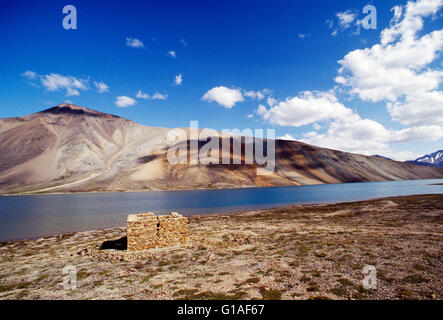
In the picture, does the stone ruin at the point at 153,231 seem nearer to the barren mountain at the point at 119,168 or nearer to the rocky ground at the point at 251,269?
the rocky ground at the point at 251,269

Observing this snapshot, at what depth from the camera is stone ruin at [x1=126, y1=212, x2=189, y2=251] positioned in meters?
16.2

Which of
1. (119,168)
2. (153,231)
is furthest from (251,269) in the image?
(119,168)

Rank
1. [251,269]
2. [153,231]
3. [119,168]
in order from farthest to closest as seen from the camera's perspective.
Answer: [119,168] → [153,231] → [251,269]

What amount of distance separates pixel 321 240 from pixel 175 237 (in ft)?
34.2

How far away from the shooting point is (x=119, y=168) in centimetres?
15550

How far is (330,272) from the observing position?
32.6 ft

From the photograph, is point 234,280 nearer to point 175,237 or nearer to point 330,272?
point 330,272

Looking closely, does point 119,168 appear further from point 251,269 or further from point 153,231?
point 251,269

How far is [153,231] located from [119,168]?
152282mm

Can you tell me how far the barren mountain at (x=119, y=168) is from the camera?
137250 millimetres

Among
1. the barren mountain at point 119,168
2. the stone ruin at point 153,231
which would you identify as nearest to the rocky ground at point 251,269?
the stone ruin at point 153,231

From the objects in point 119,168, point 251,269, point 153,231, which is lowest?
point 251,269

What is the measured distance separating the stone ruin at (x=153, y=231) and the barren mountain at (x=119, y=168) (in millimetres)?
117248
